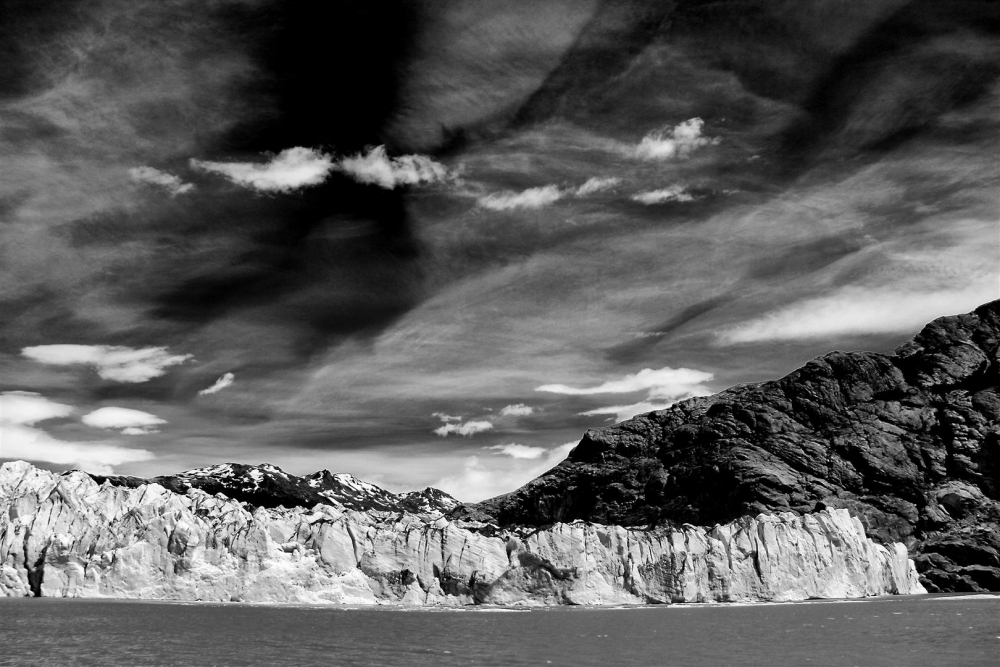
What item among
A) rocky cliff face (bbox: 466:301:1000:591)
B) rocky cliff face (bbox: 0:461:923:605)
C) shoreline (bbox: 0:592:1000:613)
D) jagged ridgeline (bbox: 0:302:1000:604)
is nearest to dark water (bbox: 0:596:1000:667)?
shoreline (bbox: 0:592:1000:613)

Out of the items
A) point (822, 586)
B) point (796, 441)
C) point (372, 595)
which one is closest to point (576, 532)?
point (372, 595)

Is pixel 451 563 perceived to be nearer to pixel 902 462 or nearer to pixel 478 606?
pixel 478 606

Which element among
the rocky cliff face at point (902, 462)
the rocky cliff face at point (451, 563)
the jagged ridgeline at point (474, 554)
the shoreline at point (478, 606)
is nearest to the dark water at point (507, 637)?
the shoreline at point (478, 606)

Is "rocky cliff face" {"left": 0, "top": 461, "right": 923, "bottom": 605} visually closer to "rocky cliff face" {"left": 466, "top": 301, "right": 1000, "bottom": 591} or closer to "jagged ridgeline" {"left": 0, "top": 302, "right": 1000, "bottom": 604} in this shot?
"jagged ridgeline" {"left": 0, "top": 302, "right": 1000, "bottom": 604}

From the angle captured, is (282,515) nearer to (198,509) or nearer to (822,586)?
(198,509)

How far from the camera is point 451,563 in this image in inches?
3947

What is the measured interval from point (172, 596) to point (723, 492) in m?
127

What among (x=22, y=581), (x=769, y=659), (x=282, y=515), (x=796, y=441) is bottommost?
(x=769, y=659)

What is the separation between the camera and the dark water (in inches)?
1730

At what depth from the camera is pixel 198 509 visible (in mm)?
156500

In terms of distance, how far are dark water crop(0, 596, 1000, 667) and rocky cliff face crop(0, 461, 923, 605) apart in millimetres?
14913

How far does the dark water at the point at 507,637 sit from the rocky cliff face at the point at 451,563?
14.9m

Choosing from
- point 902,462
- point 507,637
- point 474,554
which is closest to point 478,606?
point 474,554

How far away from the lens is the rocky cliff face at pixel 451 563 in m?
100
